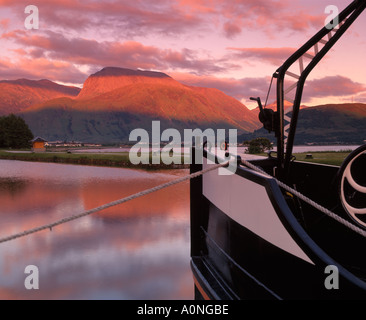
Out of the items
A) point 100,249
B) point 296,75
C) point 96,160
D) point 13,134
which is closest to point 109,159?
point 96,160

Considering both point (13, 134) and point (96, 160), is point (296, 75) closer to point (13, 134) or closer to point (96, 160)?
point (96, 160)

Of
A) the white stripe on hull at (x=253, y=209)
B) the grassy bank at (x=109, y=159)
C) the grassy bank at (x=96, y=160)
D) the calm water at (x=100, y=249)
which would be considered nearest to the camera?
the white stripe on hull at (x=253, y=209)

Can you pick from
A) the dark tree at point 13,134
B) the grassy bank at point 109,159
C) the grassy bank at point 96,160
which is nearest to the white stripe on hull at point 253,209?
the grassy bank at point 109,159

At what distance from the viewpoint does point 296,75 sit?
4.81 metres

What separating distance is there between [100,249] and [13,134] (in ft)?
347

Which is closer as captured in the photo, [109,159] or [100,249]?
[100,249]

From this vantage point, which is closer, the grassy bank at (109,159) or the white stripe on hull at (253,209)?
the white stripe on hull at (253,209)

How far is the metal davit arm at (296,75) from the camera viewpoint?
4.37 meters

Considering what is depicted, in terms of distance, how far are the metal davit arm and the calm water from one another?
7.92 m

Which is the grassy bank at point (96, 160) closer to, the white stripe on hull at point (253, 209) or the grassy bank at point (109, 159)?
the grassy bank at point (109, 159)

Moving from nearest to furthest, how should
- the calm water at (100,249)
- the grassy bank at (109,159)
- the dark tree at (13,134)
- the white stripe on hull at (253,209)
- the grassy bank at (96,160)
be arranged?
the white stripe on hull at (253,209), the calm water at (100,249), the grassy bank at (109,159), the grassy bank at (96,160), the dark tree at (13,134)

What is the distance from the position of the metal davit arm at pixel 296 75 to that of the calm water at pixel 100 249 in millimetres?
7925

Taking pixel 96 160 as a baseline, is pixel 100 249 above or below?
below

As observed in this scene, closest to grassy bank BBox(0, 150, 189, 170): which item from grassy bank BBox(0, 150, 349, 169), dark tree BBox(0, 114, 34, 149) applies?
grassy bank BBox(0, 150, 349, 169)
